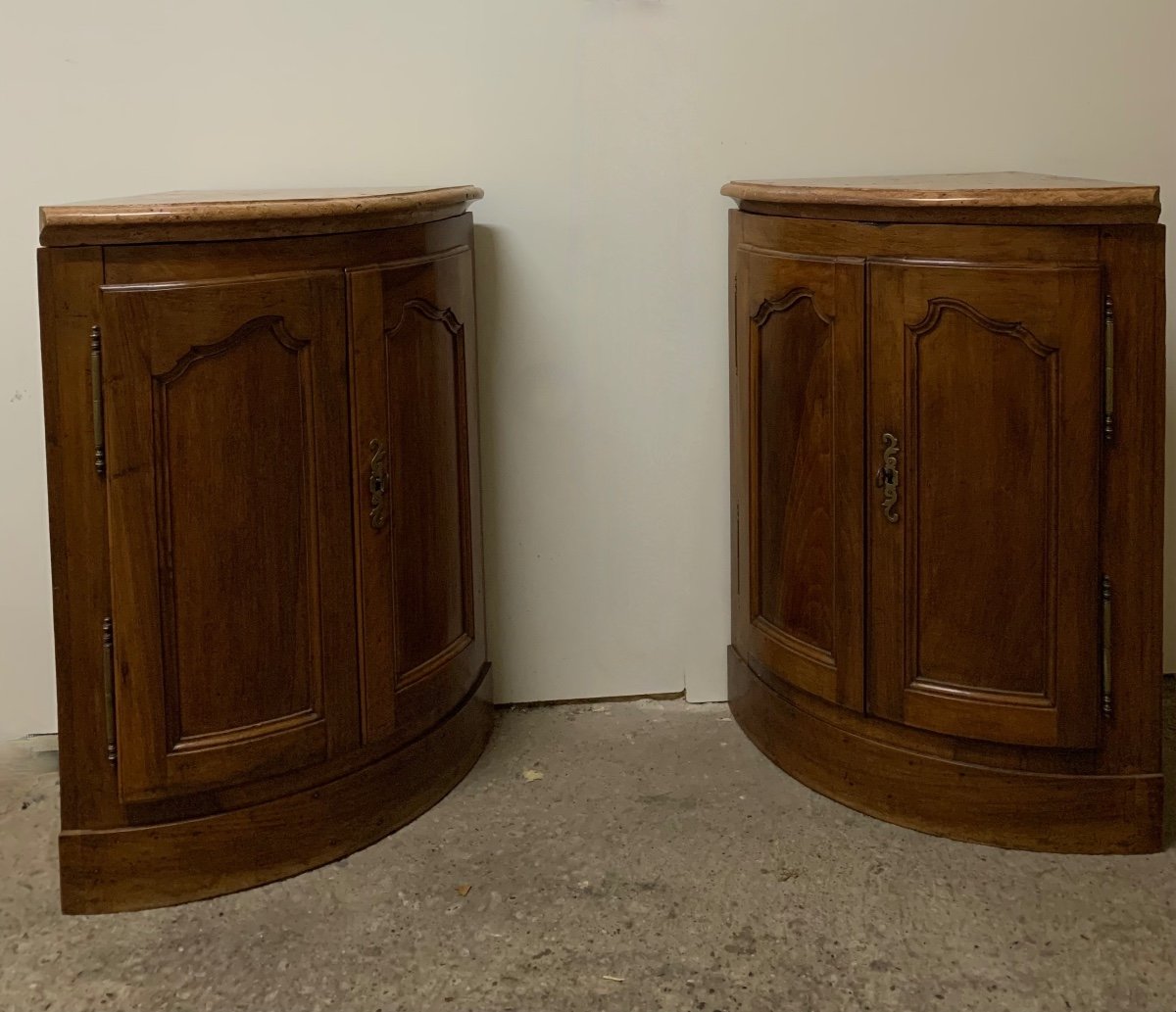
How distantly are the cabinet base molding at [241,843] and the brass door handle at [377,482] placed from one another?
1.19 ft

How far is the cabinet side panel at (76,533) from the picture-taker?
1.72 m

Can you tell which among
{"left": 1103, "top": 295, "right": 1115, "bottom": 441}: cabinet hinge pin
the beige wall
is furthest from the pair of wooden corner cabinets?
the beige wall

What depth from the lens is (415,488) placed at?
2078 mm

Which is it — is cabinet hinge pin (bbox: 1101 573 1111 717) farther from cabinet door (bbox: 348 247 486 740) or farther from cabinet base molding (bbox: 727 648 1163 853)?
cabinet door (bbox: 348 247 486 740)

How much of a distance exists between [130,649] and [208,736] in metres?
0.16

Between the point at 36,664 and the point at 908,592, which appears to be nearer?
the point at 908,592

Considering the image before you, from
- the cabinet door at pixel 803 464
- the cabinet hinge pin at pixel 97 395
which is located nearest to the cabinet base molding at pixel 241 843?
the cabinet hinge pin at pixel 97 395

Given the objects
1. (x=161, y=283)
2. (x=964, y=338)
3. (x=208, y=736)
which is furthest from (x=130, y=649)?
(x=964, y=338)

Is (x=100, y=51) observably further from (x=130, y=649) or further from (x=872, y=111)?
(x=872, y=111)

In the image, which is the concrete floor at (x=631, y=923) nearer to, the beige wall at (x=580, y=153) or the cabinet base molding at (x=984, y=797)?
the cabinet base molding at (x=984, y=797)

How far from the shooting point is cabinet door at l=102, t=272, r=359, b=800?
1.76m

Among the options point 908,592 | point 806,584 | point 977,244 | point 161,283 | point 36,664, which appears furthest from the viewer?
point 36,664

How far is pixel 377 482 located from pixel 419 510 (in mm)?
141

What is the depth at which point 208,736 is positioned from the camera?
72.8 inches
